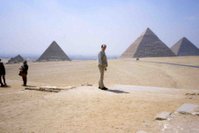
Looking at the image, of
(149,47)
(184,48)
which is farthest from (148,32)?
(184,48)

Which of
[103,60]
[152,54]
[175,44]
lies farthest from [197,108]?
[175,44]

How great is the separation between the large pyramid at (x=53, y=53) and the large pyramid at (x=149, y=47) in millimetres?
22242

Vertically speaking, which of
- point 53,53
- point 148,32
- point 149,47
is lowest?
point 53,53

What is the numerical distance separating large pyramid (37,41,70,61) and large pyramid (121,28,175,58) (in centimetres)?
2224

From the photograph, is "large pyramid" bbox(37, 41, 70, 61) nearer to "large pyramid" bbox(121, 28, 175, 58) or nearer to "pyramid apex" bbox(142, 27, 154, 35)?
"large pyramid" bbox(121, 28, 175, 58)

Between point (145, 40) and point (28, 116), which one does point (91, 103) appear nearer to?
point (28, 116)

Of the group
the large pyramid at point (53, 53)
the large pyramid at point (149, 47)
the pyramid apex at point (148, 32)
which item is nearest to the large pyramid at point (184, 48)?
the large pyramid at point (149, 47)

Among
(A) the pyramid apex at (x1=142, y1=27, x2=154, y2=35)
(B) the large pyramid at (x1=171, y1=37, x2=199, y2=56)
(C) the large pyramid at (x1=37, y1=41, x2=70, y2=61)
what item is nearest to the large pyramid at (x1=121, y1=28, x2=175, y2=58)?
(A) the pyramid apex at (x1=142, y1=27, x2=154, y2=35)

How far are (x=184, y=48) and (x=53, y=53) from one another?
51735mm

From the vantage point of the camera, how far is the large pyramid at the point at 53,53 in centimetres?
7112

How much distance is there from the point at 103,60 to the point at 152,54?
256 feet

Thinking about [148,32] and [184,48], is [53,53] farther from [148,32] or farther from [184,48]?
[184,48]

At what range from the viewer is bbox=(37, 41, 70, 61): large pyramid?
71125 millimetres

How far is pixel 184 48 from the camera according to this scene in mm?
96438
